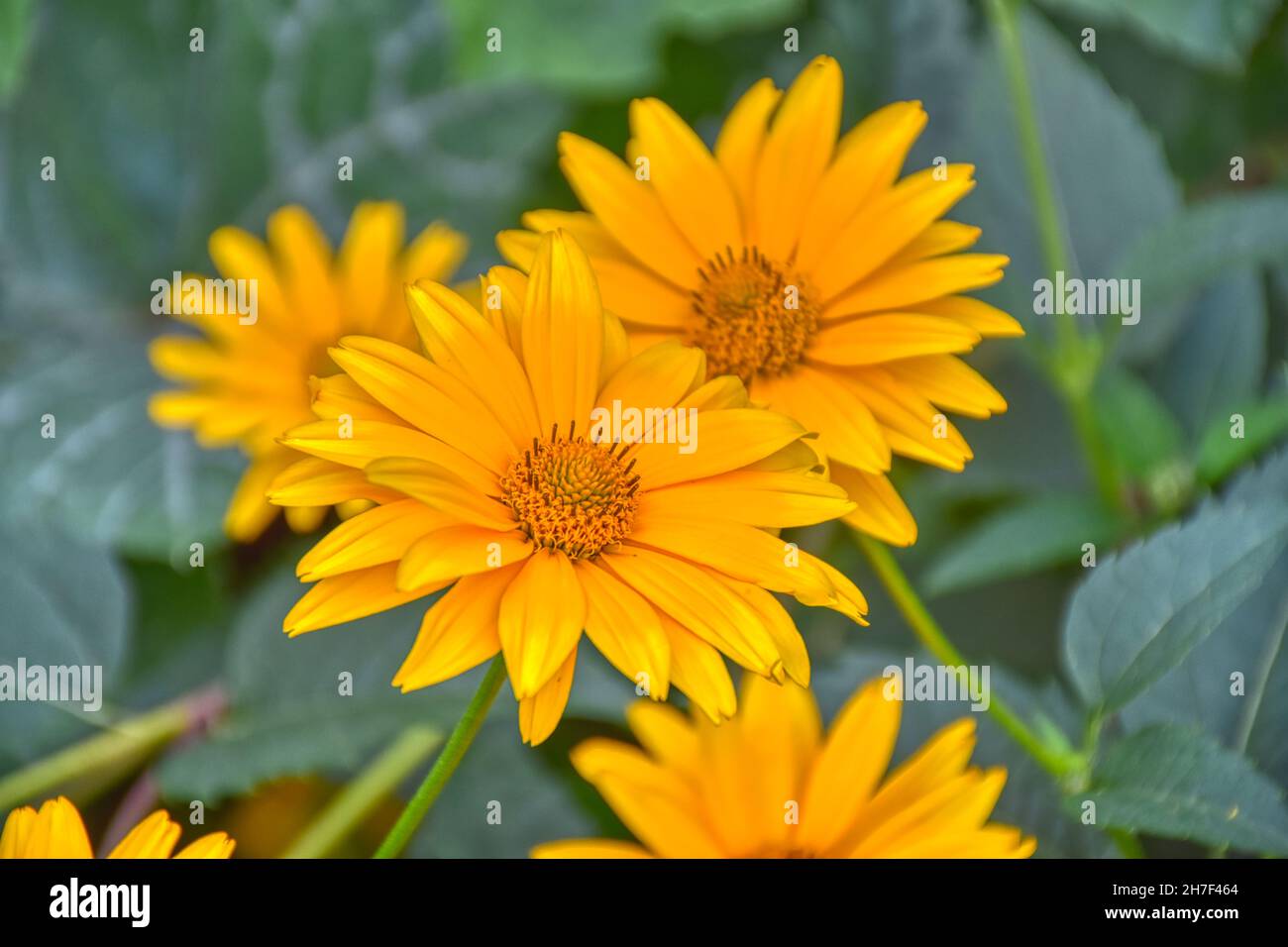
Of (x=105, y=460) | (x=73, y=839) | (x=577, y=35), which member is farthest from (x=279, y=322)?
(x=73, y=839)

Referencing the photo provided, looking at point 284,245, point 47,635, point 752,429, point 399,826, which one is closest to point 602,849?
point 399,826

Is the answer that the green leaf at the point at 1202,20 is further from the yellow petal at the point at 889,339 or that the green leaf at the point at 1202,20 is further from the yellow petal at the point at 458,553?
the yellow petal at the point at 458,553

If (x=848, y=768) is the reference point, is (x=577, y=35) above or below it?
above

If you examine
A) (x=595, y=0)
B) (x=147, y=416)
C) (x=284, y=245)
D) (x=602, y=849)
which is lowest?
(x=602, y=849)

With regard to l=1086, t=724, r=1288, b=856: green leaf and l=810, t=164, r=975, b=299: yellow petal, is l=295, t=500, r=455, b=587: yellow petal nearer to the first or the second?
l=810, t=164, r=975, b=299: yellow petal

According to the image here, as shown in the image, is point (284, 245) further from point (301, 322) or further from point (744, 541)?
point (744, 541)

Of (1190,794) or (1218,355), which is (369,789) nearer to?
(1190,794)

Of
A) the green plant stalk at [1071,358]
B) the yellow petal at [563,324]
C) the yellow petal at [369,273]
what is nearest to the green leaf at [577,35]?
the yellow petal at [369,273]
